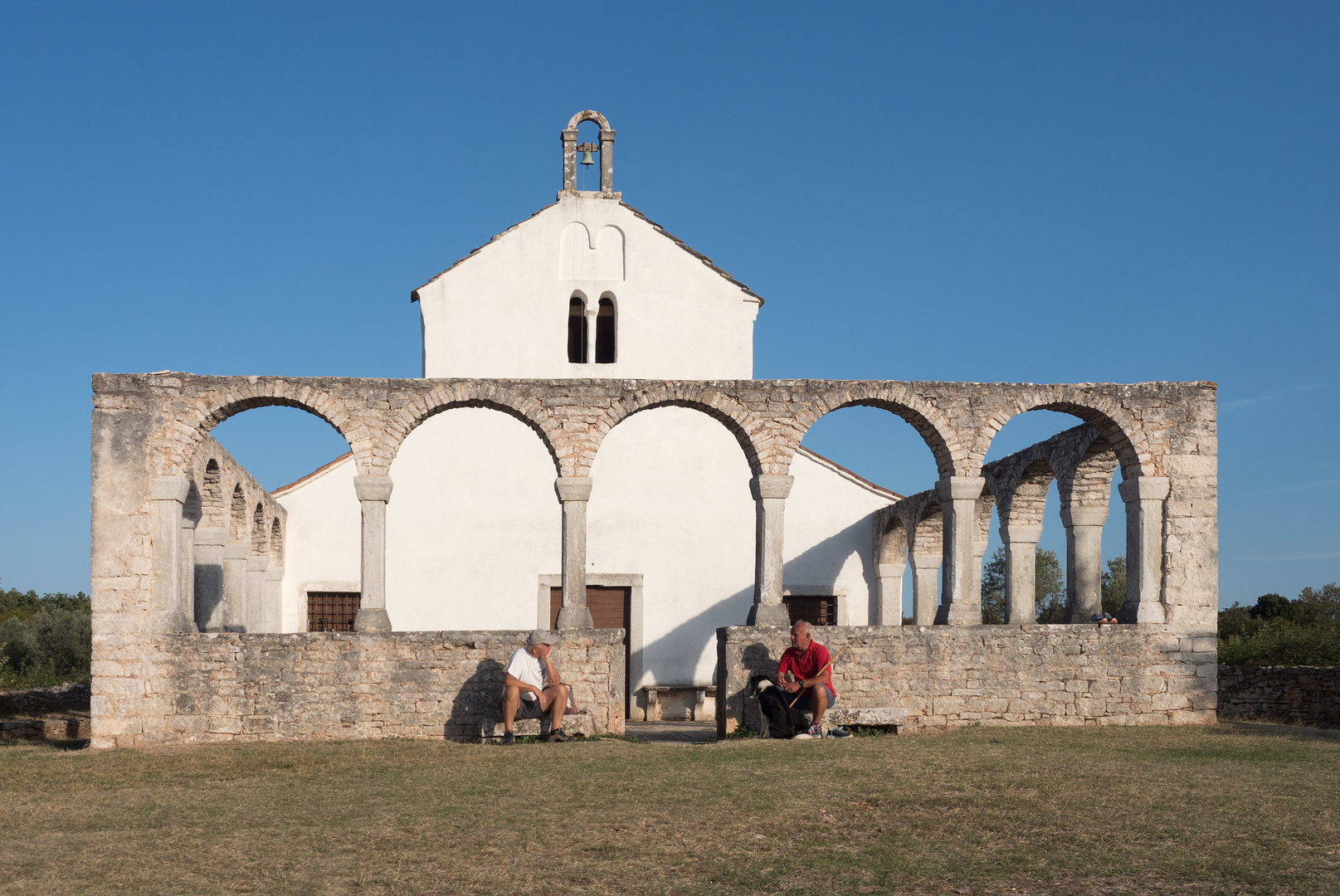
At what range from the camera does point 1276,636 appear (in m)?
18.2

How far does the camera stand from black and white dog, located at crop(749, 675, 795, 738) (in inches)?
396

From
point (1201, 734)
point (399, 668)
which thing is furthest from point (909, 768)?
point (399, 668)

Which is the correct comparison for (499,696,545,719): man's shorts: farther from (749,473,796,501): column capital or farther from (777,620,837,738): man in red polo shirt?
(749,473,796,501): column capital

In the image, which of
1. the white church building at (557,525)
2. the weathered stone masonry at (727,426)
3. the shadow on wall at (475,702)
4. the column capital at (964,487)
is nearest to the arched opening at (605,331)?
the white church building at (557,525)

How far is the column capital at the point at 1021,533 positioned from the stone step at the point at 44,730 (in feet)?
35.4

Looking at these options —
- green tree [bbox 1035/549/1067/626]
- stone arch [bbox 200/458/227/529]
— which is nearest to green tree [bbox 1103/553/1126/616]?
green tree [bbox 1035/549/1067/626]

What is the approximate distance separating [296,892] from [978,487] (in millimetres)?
8297

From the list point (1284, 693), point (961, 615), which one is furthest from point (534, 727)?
point (1284, 693)

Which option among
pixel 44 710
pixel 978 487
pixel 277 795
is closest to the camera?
pixel 277 795

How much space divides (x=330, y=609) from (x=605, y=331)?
5816 millimetres

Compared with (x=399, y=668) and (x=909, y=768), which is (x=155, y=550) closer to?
(x=399, y=668)

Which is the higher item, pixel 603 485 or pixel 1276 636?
pixel 603 485

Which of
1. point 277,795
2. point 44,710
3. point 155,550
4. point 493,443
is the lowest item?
point 44,710

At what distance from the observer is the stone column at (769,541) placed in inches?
450
